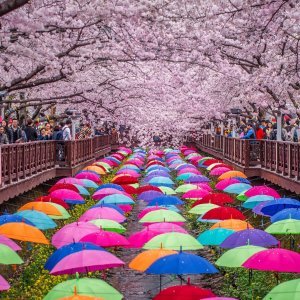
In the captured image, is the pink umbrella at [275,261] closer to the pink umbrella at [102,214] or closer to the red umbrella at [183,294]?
the red umbrella at [183,294]

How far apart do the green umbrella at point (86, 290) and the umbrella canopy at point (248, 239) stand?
5.18 metres

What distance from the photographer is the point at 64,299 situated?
8805 millimetres

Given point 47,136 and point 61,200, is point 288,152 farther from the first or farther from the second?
point 47,136

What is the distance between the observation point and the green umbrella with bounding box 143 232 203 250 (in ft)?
45.4

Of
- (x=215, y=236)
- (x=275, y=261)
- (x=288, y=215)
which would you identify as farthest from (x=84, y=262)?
(x=288, y=215)

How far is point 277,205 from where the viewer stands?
1919 centimetres

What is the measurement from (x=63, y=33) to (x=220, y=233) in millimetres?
8481

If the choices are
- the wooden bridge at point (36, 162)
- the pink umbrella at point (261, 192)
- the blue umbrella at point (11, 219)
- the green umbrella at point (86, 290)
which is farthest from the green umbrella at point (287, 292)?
the wooden bridge at point (36, 162)

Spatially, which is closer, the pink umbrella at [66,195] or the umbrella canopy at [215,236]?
the umbrella canopy at [215,236]

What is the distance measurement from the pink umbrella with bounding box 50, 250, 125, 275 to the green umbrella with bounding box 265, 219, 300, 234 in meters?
4.72

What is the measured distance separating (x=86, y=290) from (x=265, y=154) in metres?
24.2

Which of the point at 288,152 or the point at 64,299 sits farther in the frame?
the point at 288,152

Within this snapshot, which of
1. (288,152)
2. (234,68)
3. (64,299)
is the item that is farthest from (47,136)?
(64,299)

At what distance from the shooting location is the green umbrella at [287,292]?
940 cm
